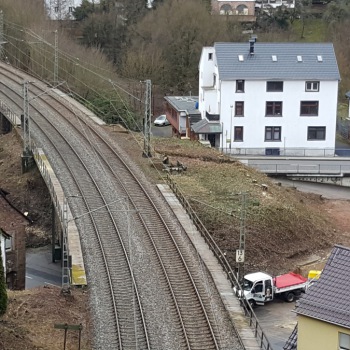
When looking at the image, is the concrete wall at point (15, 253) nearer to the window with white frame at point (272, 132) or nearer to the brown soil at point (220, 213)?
the brown soil at point (220, 213)

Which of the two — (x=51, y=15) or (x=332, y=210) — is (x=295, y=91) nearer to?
(x=332, y=210)

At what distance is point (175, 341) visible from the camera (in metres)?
21.0

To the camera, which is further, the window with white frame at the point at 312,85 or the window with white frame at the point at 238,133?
the window with white frame at the point at 312,85

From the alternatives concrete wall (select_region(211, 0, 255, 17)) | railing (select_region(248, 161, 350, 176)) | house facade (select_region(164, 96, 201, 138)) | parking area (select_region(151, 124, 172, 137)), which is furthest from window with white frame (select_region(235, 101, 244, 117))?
concrete wall (select_region(211, 0, 255, 17))

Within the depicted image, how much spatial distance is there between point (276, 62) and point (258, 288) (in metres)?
27.8

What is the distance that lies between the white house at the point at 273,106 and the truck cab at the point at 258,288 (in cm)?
2453

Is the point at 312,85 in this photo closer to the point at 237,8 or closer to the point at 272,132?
the point at 272,132

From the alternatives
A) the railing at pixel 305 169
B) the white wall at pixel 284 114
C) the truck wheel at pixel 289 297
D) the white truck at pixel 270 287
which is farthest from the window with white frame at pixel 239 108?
the truck wheel at pixel 289 297

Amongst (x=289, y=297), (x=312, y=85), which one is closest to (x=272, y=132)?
(x=312, y=85)

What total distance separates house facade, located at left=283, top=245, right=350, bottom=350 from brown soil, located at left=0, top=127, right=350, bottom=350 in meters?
6.70

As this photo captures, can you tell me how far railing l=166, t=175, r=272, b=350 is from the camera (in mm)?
21578

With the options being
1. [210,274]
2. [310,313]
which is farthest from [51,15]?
[310,313]

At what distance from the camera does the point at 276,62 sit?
53312 millimetres

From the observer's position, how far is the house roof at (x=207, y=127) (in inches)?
2043
